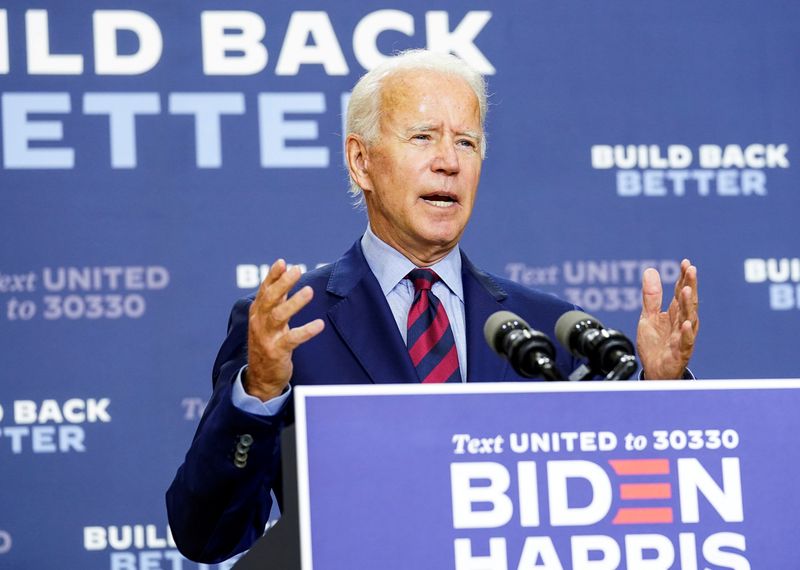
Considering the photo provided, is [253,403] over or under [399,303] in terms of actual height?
under

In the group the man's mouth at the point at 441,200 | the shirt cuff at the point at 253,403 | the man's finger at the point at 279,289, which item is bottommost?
the shirt cuff at the point at 253,403

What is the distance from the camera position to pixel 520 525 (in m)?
1.31

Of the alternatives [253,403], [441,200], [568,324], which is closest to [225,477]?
[253,403]

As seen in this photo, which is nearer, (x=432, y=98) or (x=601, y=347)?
(x=601, y=347)

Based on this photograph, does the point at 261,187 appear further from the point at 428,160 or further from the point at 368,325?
the point at 368,325

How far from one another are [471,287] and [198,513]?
62cm

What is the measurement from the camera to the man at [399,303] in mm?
1804

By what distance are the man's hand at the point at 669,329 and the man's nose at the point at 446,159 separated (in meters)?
0.38

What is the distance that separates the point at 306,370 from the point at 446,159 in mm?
428


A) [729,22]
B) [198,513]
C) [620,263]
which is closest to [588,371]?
[198,513]

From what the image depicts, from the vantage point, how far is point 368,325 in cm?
201

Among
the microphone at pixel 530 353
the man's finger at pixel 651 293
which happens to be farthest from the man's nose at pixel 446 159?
the microphone at pixel 530 353

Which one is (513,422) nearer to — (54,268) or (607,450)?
(607,450)

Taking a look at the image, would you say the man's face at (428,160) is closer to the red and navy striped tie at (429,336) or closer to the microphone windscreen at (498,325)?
the red and navy striped tie at (429,336)
